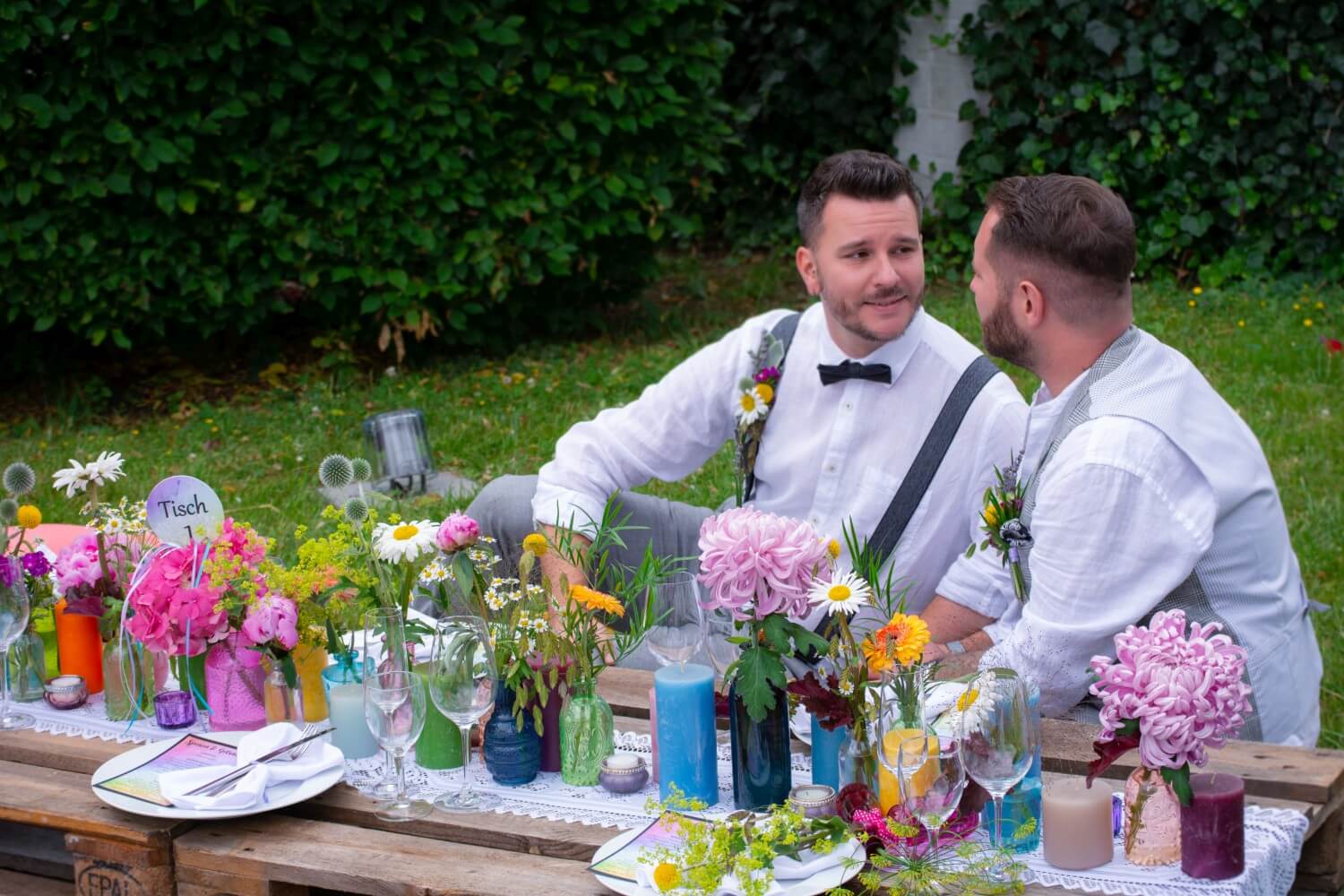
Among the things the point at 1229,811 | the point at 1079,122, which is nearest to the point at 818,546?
the point at 1229,811

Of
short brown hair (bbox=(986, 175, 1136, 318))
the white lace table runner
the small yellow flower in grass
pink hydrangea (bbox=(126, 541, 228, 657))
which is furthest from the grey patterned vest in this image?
the small yellow flower in grass

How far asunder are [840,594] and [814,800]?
1.02 ft

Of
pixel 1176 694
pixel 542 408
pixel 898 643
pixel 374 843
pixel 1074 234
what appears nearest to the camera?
pixel 1176 694

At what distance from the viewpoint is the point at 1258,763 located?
2.49 m

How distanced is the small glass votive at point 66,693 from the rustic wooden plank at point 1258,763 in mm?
1812

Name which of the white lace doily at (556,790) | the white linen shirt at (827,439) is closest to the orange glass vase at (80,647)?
the white lace doily at (556,790)

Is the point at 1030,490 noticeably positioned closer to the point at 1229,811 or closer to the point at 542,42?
the point at 1229,811

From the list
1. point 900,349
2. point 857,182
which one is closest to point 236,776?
point 900,349

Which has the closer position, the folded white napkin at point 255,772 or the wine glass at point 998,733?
the wine glass at point 998,733

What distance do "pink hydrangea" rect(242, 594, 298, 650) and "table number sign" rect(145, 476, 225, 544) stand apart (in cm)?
32

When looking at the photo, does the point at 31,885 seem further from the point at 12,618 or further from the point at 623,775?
the point at 623,775

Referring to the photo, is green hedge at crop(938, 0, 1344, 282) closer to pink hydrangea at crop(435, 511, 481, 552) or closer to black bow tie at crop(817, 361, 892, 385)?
black bow tie at crop(817, 361, 892, 385)

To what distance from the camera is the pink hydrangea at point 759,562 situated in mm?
2322

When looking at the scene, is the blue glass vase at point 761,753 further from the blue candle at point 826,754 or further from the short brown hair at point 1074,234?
the short brown hair at point 1074,234
